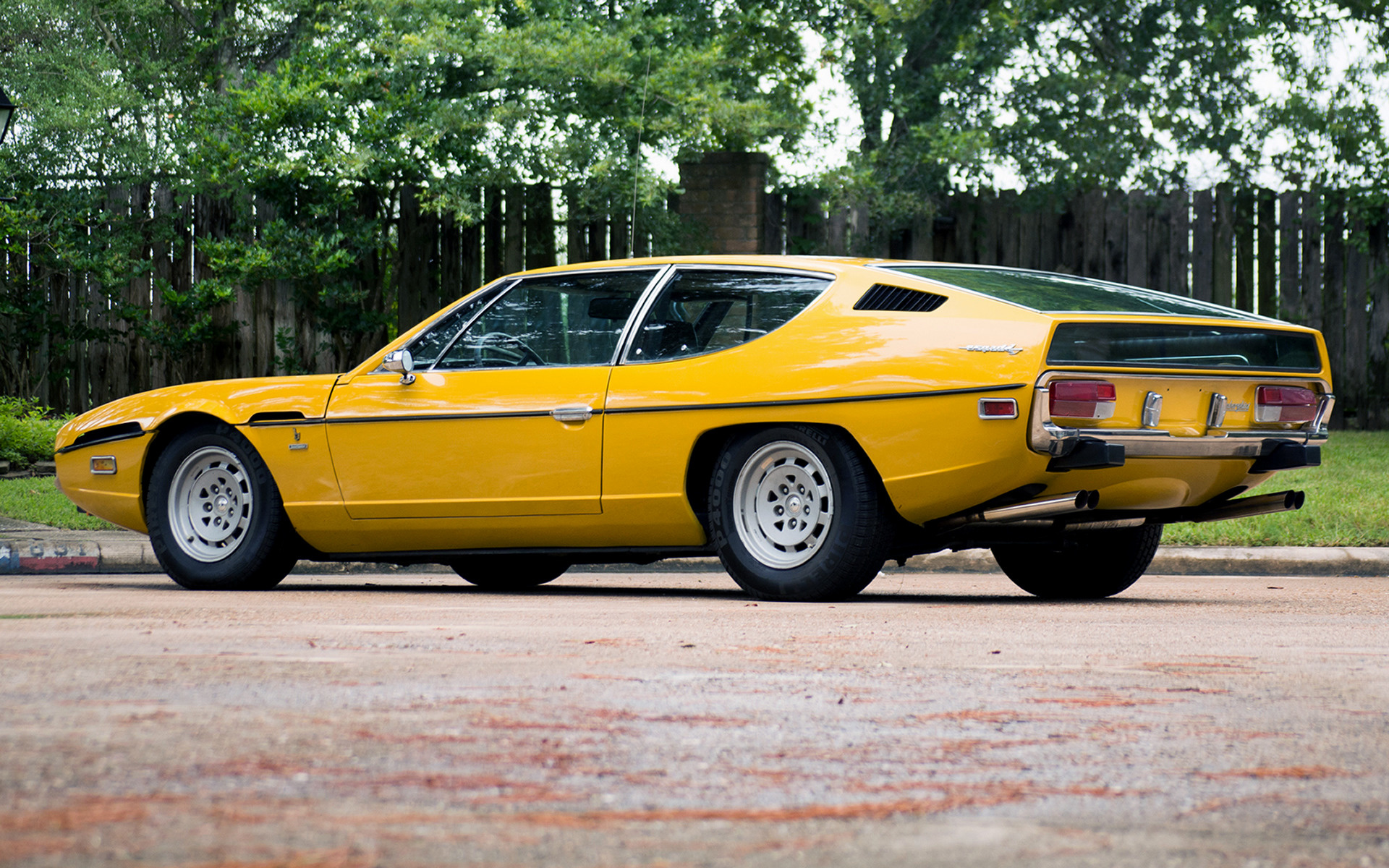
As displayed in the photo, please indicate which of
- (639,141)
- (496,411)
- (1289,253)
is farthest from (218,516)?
(1289,253)

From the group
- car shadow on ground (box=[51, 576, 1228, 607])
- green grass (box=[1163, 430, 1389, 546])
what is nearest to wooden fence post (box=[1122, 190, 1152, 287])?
green grass (box=[1163, 430, 1389, 546])

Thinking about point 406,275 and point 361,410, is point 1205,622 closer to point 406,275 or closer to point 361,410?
point 361,410

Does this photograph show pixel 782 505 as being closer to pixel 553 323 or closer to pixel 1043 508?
pixel 1043 508

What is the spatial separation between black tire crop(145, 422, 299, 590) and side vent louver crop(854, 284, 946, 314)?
9.64ft

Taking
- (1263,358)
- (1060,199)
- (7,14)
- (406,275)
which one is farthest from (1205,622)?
(7,14)

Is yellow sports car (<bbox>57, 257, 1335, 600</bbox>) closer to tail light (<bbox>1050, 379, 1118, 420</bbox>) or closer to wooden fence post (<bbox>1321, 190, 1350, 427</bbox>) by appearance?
tail light (<bbox>1050, 379, 1118, 420</bbox>)

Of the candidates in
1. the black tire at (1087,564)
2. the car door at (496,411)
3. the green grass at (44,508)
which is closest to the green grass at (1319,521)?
the black tire at (1087,564)

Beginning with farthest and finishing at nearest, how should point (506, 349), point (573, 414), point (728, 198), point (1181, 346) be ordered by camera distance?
point (728, 198)
point (506, 349)
point (573, 414)
point (1181, 346)

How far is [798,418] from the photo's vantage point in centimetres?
655

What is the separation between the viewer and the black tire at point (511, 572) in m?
8.45

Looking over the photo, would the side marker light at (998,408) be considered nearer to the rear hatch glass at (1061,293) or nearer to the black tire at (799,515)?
the rear hatch glass at (1061,293)

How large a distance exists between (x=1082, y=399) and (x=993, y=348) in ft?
1.20

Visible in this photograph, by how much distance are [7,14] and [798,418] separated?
1478 cm

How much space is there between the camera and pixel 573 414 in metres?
7.06
